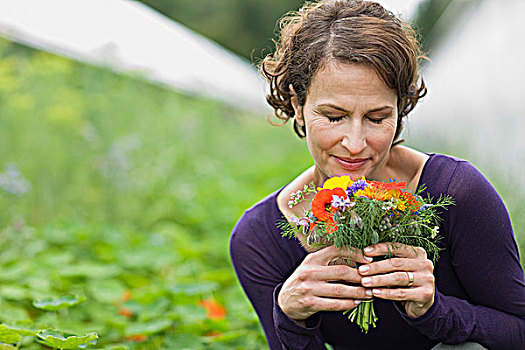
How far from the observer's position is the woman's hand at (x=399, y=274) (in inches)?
56.3

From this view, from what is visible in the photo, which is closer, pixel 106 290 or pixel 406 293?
pixel 406 293

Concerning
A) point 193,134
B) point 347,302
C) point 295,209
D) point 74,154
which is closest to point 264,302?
point 295,209

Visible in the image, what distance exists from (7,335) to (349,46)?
1.30 metres

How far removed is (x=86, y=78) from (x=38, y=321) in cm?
255

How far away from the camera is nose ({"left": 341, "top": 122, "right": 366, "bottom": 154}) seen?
157cm

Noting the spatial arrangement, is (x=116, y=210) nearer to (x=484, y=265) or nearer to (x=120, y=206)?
(x=120, y=206)

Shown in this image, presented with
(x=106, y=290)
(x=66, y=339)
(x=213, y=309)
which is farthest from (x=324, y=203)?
(x=106, y=290)

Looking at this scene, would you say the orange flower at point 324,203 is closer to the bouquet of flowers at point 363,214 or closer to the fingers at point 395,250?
the bouquet of flowers at point 363,214

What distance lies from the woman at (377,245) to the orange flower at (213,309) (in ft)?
2.68

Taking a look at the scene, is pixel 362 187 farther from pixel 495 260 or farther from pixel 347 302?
pixel 495 260

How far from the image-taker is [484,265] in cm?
170

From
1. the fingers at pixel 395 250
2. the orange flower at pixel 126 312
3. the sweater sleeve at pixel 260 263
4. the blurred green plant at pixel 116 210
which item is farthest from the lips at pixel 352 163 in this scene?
the orange flower at pixel 126 312

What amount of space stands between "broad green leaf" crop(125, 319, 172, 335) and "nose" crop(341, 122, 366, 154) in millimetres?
1167

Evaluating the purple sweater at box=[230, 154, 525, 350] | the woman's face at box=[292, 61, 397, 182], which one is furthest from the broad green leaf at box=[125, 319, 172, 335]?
the woman's face at box=[292, 61, 397, 182]
